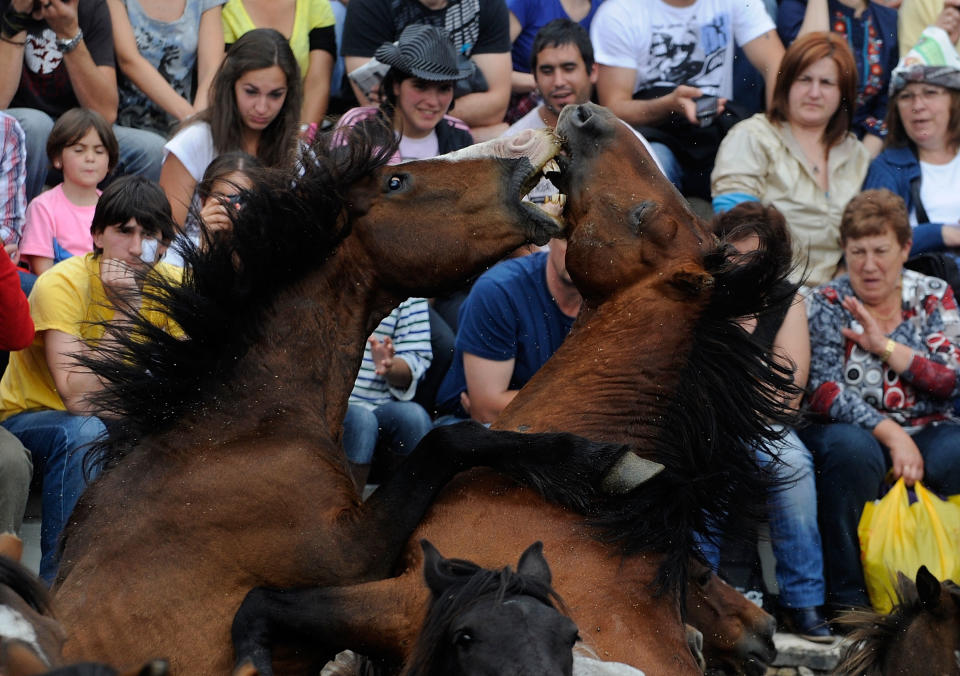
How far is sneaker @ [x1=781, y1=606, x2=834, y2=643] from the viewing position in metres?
6.31

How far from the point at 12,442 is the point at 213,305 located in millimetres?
1941

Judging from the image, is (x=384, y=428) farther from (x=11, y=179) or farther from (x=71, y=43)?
(x=71, y=43)

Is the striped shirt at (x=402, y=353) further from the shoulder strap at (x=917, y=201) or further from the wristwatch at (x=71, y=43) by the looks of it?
the shoulder strap at (x=917, y=201)

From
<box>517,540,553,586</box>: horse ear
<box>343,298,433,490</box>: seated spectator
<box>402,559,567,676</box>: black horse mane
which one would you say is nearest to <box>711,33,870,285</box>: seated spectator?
<box>343,298,433,490</box>: seated spectator

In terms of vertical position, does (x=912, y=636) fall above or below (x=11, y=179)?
below

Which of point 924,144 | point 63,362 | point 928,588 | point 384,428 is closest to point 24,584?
point 928,588

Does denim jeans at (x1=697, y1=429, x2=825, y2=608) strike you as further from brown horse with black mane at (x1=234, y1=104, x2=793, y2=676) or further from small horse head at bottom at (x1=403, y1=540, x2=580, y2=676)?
small horse head at bottom at (x1=403, y1=540, x2=580, y2=676)

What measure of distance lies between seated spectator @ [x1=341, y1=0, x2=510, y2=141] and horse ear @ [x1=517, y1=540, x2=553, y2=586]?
17.0 ft

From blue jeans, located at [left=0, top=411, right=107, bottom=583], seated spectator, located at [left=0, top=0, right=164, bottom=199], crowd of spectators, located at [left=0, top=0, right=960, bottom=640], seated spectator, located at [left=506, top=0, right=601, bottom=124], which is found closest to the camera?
blue jeans, located at [left=0, top=411, right=107, bottom=583]

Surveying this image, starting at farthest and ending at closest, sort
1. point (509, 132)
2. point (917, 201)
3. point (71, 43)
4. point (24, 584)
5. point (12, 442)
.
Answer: point (917, 201), point (71, 43), point (509, 132), point (12, 442), point (24, 584)

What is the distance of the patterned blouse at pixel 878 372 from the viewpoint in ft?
21.7

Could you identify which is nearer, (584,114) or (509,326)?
(584,114)

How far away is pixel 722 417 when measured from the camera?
3.95 metres

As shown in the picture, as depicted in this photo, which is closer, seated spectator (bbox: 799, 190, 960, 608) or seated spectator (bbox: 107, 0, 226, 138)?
seated spectator (bbox: 799, 190, 960, 608)
